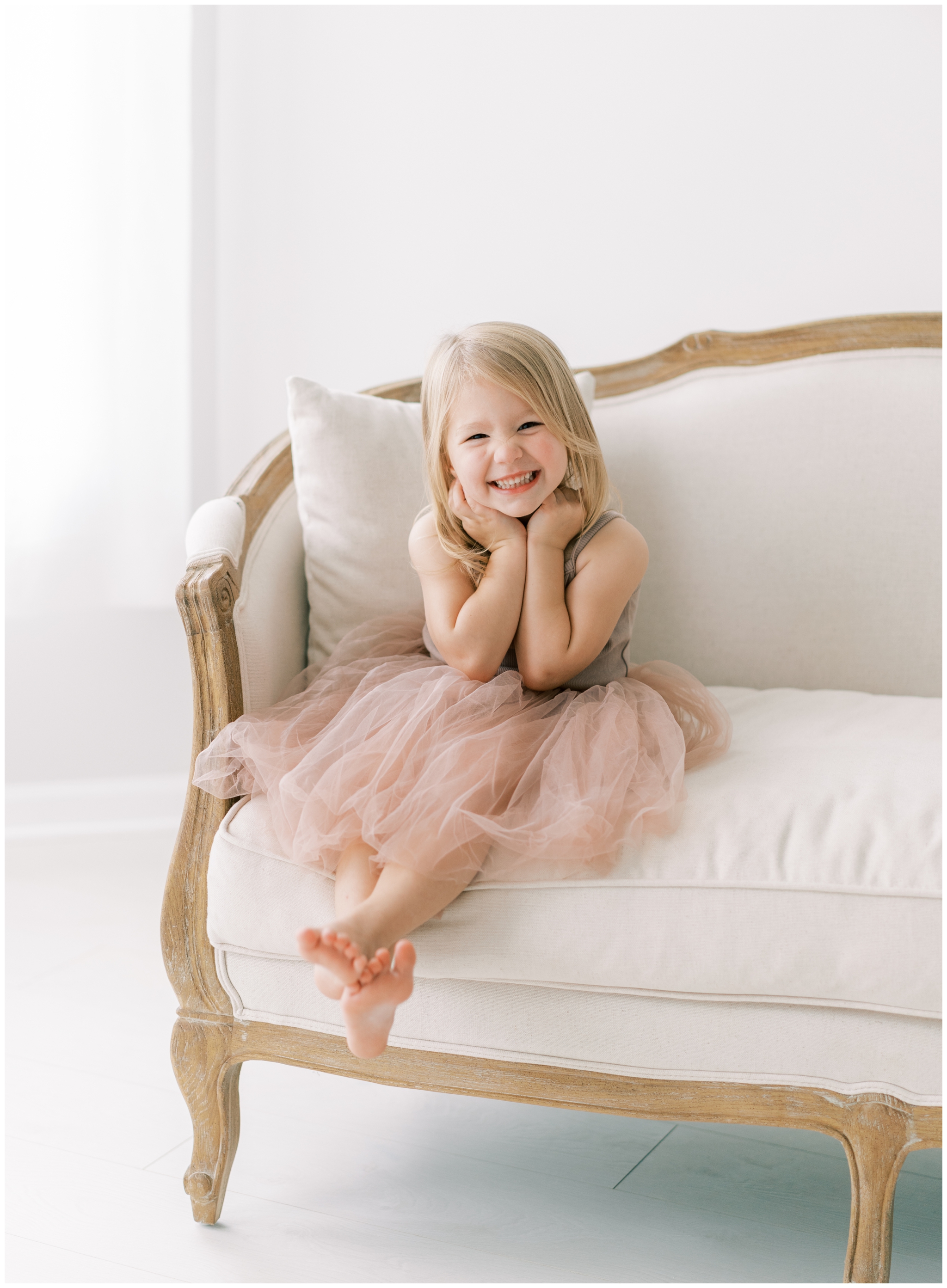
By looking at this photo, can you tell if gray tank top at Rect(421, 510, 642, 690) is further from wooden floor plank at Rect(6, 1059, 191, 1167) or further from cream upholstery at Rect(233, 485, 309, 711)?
wooden floor plank at Rect(6, 1059, 191, 1167)

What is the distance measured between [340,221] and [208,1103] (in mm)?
1666

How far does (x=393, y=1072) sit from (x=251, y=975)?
176mm

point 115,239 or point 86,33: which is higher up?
point 86,33

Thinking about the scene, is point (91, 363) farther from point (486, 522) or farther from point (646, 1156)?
point (646, 1156)

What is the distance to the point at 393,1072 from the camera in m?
1.07

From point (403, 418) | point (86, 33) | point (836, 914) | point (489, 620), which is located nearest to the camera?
point (836, 914)

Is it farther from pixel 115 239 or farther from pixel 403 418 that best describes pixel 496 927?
pixel 115 239

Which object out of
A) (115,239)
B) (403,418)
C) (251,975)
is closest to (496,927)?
(251,975)

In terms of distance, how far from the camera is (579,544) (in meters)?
1.27

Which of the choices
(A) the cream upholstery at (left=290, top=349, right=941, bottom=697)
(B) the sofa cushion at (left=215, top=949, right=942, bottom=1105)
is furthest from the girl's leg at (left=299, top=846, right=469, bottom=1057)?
(A) the cream upholstery at (left=290, top=349, right=941, bottom=697)

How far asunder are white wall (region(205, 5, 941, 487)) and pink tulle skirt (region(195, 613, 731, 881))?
39.2 inches

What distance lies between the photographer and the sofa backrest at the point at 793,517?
1.50m

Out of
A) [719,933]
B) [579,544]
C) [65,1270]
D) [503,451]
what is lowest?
[65,1270]

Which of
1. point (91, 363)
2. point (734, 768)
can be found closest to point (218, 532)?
point (734, 768)
